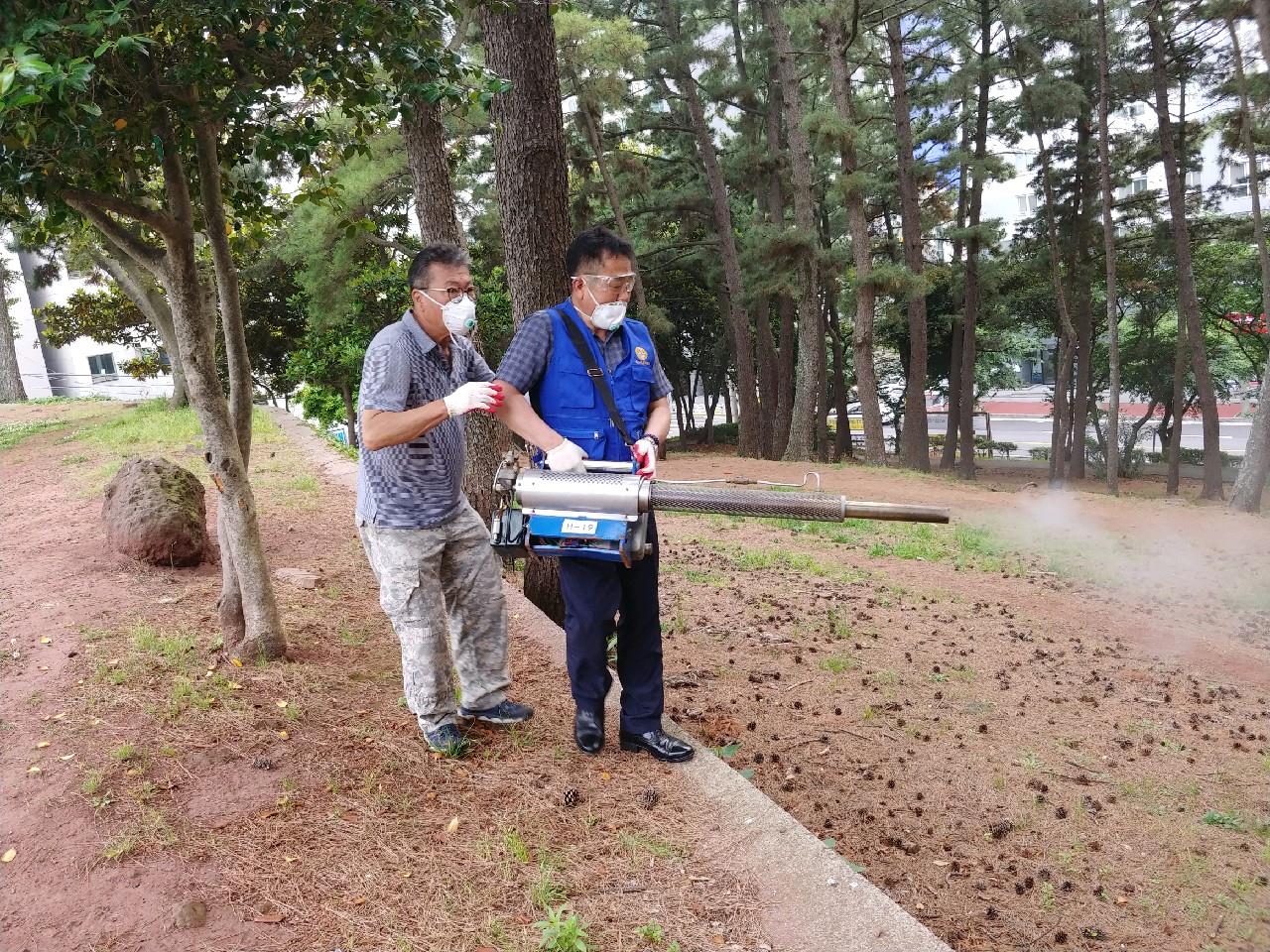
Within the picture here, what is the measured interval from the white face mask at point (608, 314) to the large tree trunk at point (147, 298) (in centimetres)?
213

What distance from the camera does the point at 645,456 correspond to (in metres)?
3.24

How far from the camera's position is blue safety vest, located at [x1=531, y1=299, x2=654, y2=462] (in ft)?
10.9

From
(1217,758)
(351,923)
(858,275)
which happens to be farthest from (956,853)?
(858,275)

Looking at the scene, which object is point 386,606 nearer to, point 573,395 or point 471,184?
point 573,395

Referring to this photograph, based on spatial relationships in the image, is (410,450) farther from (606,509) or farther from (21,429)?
(21,429)

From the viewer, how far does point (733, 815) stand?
9.98 ft

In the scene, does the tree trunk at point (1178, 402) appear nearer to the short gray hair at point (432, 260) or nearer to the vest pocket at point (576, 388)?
the vest pocket at point (576, 388)

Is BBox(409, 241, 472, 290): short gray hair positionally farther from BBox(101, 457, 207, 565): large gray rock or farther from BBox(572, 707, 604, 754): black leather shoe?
BBox(101, 457, 207, 565): large gray rock

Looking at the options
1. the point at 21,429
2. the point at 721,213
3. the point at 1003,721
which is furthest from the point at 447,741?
the point at 721,213

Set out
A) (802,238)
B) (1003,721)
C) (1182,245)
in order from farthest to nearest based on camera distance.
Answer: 1. (802,238)
2. (1182,245)
3. (1003,721)

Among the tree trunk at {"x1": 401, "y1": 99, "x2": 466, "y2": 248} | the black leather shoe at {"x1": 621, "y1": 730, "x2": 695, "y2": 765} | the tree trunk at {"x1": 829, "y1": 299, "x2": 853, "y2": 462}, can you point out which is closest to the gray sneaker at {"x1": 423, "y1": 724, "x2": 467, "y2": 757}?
the black leather shoe at {"x1": 621, "y1": 730, "x2": 695, "y2": 765}

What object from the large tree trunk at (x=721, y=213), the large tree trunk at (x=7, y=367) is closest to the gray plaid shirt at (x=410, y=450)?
the large tree trunk at (x=721, y=213)

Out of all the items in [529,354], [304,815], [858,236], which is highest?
[858,236]

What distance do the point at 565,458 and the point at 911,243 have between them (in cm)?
1985
